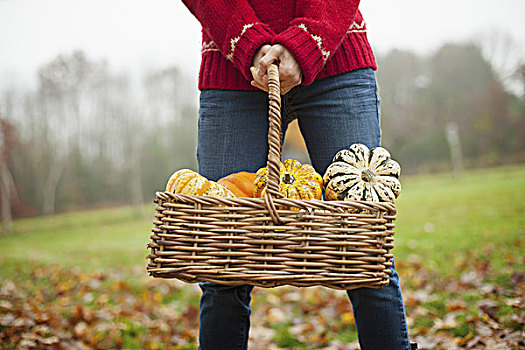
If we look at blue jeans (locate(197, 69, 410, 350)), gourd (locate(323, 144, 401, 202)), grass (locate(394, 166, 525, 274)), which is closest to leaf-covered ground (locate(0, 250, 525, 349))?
grass (locate(394, 166, 525, 274))

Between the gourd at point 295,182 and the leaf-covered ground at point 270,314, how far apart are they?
1.04 m

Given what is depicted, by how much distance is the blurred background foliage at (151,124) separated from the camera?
3641mm

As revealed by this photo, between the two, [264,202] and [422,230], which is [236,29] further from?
[422,230]

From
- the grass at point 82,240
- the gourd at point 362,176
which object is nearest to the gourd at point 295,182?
the gourd at point 362,176

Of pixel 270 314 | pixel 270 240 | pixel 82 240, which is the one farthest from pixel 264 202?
pixel 82 240

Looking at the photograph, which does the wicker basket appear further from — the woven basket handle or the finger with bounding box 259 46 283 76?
the finger with bounding box 259 46 283 76

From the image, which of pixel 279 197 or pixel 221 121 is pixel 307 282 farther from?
pixel 221 121

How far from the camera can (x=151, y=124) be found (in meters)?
4.77

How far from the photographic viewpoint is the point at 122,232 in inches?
182

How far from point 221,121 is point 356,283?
52 centimetres

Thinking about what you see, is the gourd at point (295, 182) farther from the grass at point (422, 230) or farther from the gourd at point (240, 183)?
the grass at point (422, 230)

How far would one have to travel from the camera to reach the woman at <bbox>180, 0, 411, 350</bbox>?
34.9 inches

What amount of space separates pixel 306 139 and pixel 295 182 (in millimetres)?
194

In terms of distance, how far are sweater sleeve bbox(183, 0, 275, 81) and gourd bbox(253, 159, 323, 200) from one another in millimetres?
221
